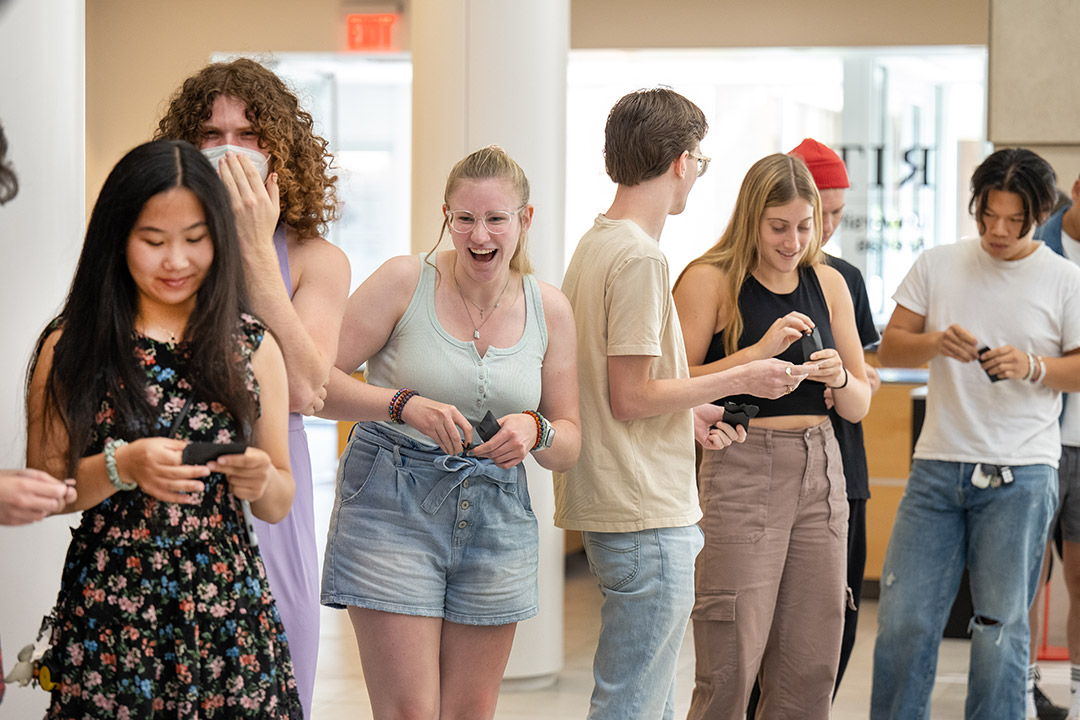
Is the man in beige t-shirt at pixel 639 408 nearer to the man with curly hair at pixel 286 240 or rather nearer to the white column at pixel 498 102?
the man with curly hair at pixel 286 240

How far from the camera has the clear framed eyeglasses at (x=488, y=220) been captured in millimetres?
2271

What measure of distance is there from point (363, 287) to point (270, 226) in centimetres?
43

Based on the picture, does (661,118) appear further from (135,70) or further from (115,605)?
(135,70)

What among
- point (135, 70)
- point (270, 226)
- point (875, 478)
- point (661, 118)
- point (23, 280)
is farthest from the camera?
point (135, 70)

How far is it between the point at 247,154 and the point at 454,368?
21.7 inches

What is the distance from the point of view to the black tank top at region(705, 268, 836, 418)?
292cm

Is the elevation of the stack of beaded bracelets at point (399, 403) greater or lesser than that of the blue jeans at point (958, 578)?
greater

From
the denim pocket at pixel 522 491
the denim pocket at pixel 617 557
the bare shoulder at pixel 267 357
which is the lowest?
the denim pocket at pixel 617 557

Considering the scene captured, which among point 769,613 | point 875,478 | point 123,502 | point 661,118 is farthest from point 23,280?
point 875,478

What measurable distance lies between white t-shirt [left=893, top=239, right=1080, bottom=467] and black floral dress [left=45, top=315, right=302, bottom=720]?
2.33m

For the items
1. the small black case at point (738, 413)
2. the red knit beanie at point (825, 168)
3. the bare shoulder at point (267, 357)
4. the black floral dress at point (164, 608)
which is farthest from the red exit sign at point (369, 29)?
the black floral dress at point (164, 608)

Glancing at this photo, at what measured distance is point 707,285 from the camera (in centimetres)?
296

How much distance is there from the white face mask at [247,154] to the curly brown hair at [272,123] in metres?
0.02

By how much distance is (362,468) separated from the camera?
7.63ft
